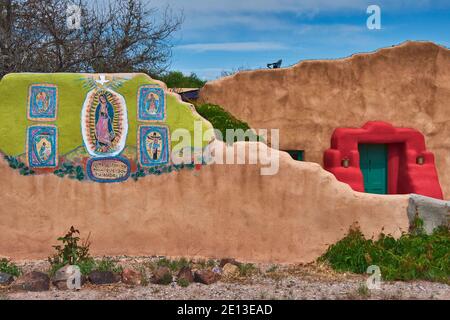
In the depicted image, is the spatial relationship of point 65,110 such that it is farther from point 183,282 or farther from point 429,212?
point 429,212

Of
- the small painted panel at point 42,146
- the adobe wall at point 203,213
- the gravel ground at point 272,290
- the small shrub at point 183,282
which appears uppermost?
the small painted panel at point 42,146

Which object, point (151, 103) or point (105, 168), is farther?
point (151, 103)

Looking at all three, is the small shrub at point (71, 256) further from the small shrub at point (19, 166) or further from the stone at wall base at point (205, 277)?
the stone at wall base at point (205, 277)

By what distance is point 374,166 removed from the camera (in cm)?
1355

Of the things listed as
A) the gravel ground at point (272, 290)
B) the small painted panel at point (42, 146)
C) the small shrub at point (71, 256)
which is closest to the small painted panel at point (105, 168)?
the small painted panel at point (42, 146)

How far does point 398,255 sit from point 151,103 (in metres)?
4.49

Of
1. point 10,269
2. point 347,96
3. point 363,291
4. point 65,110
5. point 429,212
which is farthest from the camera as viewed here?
point 347,96

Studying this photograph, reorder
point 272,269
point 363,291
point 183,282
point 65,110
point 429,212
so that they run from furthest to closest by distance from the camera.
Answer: point 65,110, point 429,212, point 272,269, point 183,282, point 363,291

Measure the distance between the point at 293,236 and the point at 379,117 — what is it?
5.56 m

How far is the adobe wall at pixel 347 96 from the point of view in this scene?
13055 mm

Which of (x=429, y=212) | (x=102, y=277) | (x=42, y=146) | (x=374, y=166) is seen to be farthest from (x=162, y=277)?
(x=374, y=166)

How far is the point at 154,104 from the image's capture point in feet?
30.5

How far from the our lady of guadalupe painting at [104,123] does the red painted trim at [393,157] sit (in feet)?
18.0
